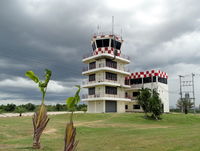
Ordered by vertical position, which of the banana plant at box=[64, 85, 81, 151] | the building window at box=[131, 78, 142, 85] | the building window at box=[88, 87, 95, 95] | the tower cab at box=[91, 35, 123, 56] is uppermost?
the tower cab at box=[91, 35, 123, 56]

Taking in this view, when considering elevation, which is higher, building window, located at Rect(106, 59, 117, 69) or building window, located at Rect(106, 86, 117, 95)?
building window, located at Rect(106, 59, 117, 69)

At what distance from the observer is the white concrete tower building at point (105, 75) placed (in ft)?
145

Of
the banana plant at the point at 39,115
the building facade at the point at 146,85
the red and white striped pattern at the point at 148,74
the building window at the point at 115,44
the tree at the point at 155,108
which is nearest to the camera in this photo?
the banana plant at the point at 39,115

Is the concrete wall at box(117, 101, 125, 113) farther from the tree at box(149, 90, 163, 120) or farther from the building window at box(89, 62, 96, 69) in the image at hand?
the tree at box(149, 90, 163, 120)

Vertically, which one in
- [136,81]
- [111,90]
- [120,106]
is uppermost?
[136,81]

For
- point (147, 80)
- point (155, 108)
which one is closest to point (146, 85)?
point (147, 80)

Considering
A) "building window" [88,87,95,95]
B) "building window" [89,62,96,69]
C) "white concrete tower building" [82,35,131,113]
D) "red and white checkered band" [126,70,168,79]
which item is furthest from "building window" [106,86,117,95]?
"red and white checkered band" [126,70,168,79]

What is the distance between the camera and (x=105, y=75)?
4491 cm

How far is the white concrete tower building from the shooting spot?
4409 centimetres

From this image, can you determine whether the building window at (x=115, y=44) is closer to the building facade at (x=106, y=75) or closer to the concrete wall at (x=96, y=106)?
the building facade at (x=106, y=75)

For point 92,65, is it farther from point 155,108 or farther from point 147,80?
point 155,108

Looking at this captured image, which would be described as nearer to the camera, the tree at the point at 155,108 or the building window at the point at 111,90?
the tree at the point at 155,108

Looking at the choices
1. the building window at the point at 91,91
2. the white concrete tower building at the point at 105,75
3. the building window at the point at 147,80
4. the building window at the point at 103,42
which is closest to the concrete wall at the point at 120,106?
the white concrete tower building at the point at 105,75

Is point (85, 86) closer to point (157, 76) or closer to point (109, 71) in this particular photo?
point (109, 71)
